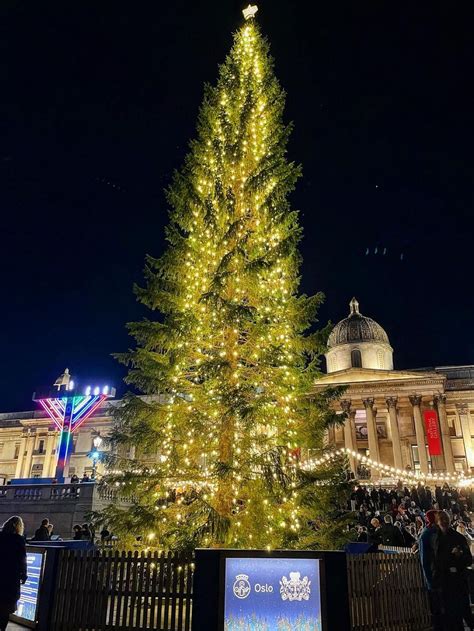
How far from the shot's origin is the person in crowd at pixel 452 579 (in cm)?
802

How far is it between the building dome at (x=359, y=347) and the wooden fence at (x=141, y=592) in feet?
166

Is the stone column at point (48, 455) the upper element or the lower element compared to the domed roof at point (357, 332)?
lower

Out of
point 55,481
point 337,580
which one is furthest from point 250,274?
point 55,481

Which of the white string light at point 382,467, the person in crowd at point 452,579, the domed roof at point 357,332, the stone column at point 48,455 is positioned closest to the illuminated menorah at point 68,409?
the white string light at point 382,467

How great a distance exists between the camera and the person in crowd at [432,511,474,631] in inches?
316

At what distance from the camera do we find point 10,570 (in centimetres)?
730

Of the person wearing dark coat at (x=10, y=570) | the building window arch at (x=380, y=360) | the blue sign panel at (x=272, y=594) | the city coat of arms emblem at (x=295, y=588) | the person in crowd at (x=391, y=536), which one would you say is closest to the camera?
the blue sign panel at (x=272, y=594)

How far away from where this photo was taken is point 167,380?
453 inches

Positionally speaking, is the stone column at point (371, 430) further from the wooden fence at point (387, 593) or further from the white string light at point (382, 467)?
the wooden fence at point (387, 593)

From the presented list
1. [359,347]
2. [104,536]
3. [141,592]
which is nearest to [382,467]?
[359,347]

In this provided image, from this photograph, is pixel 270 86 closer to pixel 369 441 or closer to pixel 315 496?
pixel 315 496

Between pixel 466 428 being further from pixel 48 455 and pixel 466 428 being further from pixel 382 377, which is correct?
pixel 48 455

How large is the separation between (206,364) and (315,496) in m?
3.76

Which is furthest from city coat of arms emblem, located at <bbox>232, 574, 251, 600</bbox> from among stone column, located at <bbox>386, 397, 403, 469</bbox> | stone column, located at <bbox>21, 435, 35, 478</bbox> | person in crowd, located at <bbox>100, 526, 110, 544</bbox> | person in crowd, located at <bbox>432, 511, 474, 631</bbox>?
stone column, located at <bbox>21, 435, 35, 478</bbox>
